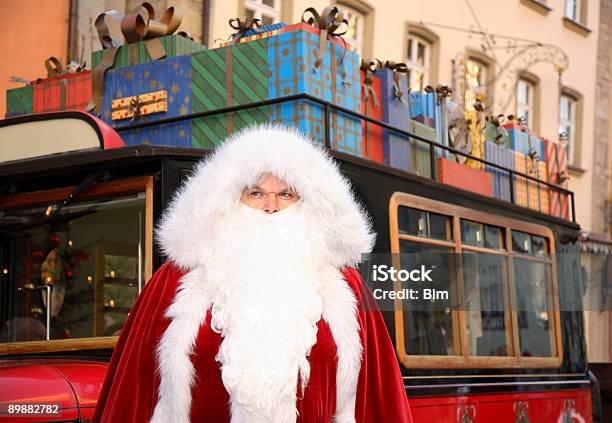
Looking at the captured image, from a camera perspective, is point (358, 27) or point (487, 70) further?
point (487, 70)

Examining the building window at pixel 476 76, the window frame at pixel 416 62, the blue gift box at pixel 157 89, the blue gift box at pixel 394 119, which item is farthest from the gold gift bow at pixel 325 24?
the building window at pixel 476 76

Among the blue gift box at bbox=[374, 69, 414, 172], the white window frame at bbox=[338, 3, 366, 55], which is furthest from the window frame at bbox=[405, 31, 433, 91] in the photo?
the blue gift box at bbox=[374, 69, 414, 172]

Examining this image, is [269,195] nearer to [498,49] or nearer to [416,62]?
[416,62]

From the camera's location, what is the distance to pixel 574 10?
18.2 meters

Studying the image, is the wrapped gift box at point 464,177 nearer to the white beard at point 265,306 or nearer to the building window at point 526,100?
the white beard at point 265,306

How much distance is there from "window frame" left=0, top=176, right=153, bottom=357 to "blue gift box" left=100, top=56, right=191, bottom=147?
2.96ft

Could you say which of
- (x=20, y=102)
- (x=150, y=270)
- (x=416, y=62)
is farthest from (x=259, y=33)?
(x=416, y=62)

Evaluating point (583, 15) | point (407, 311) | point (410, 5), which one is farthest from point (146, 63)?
point (583, 15)

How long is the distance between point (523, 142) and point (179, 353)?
562 cm

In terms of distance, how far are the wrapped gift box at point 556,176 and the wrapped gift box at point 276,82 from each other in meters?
3.14

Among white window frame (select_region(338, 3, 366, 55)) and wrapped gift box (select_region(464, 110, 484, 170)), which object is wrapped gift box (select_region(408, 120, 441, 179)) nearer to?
wrapped gift box (select_region(464, 110, 484, 170))

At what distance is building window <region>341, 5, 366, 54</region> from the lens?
13.0m

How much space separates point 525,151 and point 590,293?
5864mm

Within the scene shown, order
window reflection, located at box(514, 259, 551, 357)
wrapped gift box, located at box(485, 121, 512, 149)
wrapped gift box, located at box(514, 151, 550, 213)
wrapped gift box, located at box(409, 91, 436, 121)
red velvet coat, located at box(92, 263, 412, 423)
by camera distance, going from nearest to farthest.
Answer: red velvet coat, located at box(92, 263, 412, 423), wrapped gift box, located at box(409, 91, 436, 121), window reflection, located at box(514, 259, 551, 357), wrapped gift box, located at box(514, 151, 550, 213), wrapped gift box, located at box(485, 121, 512, 149)
